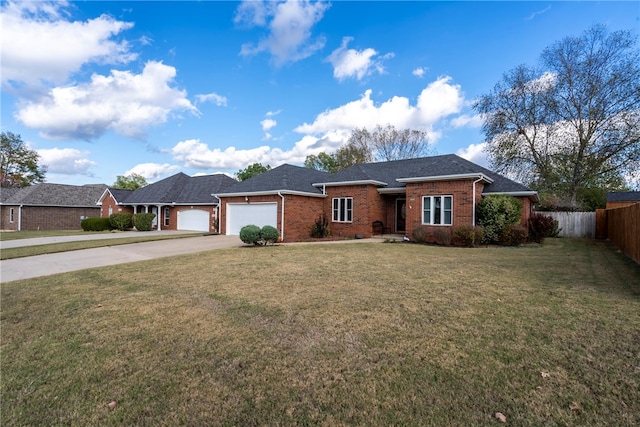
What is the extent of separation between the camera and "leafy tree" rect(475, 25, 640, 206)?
22078 mm

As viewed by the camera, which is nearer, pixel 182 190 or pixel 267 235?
pixel 267 235

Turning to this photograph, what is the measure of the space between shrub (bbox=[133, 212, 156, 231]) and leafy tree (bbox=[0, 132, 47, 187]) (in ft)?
124

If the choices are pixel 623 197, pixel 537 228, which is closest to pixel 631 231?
A: pixel 537 228

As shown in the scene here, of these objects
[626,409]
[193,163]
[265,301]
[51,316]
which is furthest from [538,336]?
[193,163]

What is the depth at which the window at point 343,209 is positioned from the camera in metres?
18.1

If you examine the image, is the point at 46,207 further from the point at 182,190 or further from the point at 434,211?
the point at 434,211

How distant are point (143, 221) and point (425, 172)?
21.8 metres

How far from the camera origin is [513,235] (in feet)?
45.7

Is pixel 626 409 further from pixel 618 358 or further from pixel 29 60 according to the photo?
pixel 29 60

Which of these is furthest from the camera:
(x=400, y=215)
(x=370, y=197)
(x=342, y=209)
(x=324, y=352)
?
(x=400, y=215)

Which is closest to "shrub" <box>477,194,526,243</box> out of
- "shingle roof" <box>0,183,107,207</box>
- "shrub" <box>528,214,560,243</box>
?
"shrub" <box>528,214,560,243</box>

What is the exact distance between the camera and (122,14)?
11.0 metres

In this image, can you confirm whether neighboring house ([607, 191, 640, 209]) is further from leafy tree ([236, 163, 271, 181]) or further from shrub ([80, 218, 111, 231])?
leafy tree ([236, 163, 271, 181])

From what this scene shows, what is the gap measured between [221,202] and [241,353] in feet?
59.7
